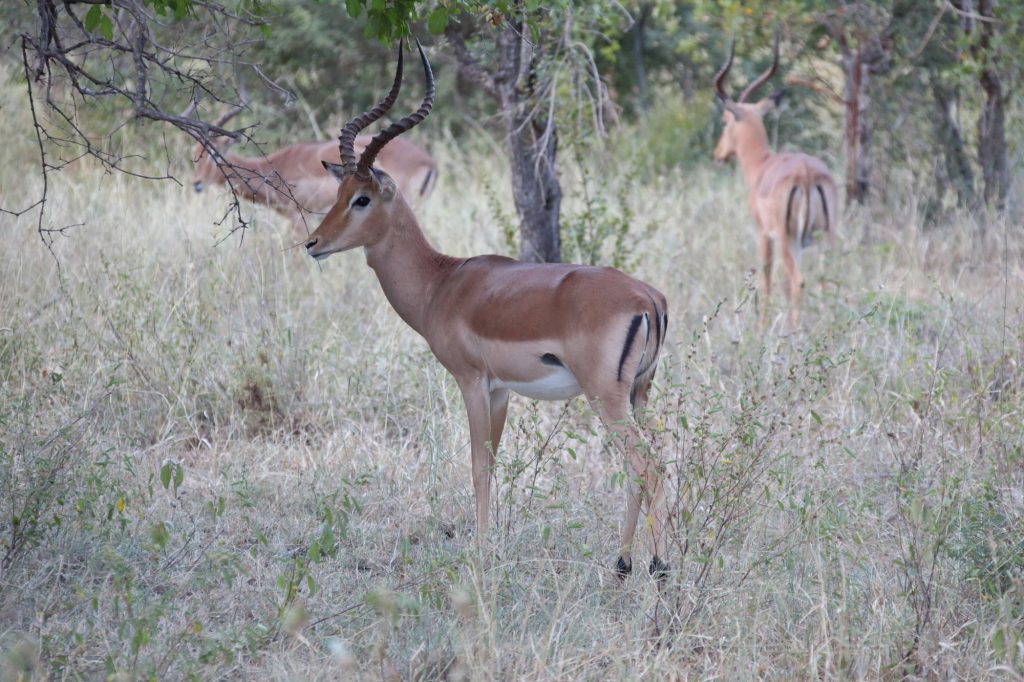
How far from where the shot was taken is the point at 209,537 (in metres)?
4.33

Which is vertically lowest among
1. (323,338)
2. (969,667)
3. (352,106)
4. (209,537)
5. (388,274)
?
(969,667)

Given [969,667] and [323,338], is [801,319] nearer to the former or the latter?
[323,338]

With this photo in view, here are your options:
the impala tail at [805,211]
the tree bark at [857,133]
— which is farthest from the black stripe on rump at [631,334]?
the tree bark at [857,133]

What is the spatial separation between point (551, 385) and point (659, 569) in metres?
0.75

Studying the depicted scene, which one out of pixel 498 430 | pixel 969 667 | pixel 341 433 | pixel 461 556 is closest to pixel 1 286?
pixel 341 433

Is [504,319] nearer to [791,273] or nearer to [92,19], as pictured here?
[92,19]

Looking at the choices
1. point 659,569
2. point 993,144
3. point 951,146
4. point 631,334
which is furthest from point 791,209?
point 659,569

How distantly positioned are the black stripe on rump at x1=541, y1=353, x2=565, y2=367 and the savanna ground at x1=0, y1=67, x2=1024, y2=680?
11.2 inches

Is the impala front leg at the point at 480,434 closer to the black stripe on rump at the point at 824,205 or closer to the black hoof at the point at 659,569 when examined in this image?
the black hoof at the point at 659,569

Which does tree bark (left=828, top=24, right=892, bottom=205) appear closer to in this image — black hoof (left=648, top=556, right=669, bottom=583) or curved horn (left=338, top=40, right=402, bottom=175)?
curved horn (left=338, top=40, right=402, bottom=175)

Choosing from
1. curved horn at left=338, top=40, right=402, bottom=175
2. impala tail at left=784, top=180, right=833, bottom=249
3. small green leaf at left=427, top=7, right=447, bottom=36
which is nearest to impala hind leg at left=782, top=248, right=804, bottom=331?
impala tail at left=784, top=180, right=833, bottom=249

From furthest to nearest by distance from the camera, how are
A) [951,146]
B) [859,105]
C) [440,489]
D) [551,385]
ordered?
[951,146]
[859,105]
[440,489]
[551,385]

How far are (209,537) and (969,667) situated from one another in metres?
2.60

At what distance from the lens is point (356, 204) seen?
15.2 ft
